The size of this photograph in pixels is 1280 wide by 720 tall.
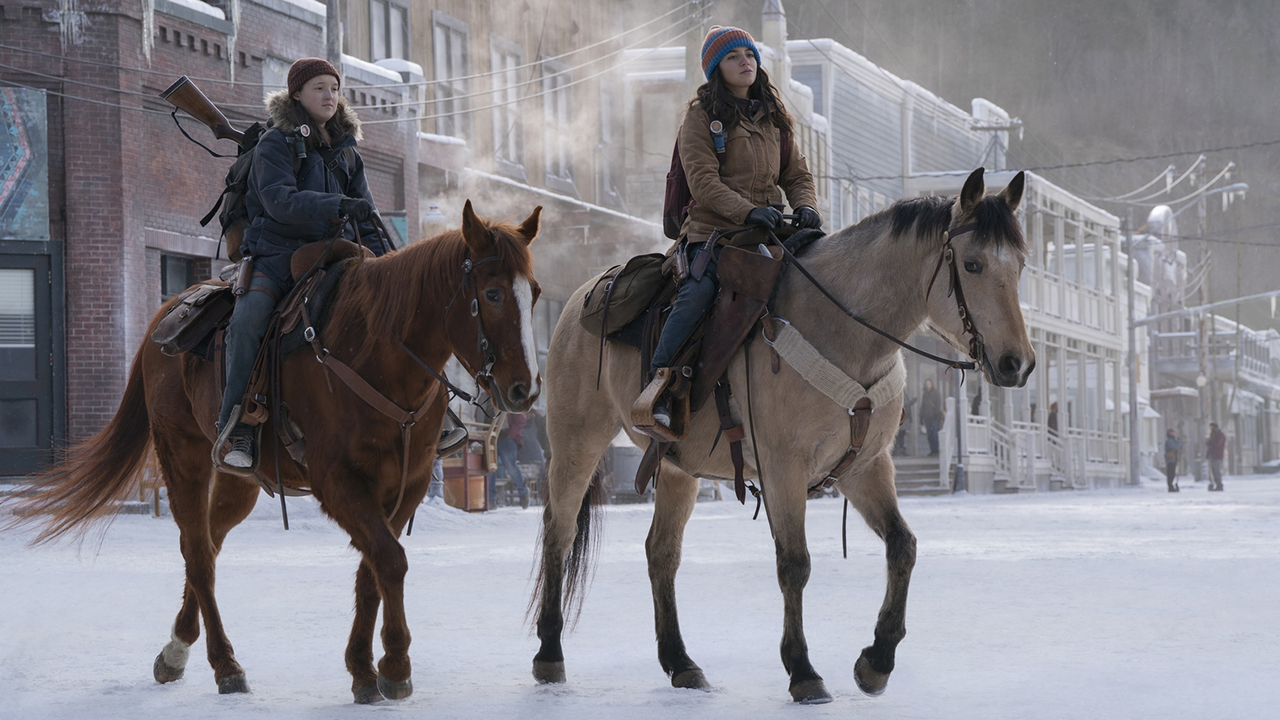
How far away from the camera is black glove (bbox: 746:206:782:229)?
21.5 feet

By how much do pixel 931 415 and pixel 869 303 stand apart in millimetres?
27372

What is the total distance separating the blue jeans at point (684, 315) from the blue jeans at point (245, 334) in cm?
178

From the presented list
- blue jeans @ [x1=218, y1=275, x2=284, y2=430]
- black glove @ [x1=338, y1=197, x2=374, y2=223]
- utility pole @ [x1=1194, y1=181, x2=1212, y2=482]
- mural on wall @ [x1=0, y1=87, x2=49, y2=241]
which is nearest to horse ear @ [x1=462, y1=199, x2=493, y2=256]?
black glove @ [x1=338, y1=197, x2=374, y2=223]

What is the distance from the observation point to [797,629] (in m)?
6.00

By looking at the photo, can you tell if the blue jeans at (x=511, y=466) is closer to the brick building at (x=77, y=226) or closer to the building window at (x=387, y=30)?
the brick building at (x=77, y=226)

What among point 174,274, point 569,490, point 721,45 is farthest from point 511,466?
point 721,45

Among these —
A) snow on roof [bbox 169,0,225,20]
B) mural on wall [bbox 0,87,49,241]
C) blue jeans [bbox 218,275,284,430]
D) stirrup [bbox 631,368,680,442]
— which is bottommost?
stirrup [bbox 631,368,680,442]

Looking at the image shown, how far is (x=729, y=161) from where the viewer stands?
6887 millimetres

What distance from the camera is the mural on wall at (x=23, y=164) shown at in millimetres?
19656

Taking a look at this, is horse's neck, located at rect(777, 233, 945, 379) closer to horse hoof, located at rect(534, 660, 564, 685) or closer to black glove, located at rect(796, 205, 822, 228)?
black glove, located at rect(796, 205, 822, 228)

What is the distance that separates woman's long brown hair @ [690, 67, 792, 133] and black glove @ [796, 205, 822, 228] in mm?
485

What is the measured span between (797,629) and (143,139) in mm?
17100

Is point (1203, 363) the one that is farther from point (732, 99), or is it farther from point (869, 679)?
point (869, 679)

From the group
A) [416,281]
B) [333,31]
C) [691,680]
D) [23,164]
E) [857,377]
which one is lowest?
[691,680]
